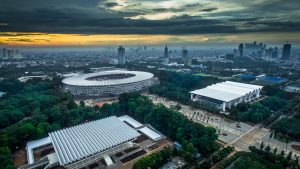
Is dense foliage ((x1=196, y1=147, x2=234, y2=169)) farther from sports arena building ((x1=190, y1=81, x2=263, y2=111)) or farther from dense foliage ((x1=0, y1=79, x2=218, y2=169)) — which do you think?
sports arena building ((x1=190, y1=81, x2=263, y2=111))

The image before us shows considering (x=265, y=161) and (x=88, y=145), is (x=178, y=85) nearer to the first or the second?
(x=265, y=161)

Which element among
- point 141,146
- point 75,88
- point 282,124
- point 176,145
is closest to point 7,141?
point 141,146

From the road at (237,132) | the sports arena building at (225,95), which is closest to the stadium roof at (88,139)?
the road at (237,132)

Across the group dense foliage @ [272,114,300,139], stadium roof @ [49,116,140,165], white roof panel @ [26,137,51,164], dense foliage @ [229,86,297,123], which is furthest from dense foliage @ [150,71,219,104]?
white roof panel @ [26,137,51,164]

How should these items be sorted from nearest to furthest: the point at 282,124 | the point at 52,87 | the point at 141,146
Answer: the point at 141,146 → the point at 282,124 → the point at 52,87

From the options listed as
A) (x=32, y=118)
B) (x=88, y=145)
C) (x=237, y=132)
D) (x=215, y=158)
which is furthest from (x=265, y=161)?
(x=32, y=118)

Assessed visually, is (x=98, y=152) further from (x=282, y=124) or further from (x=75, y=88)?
(x=75, y=88)
